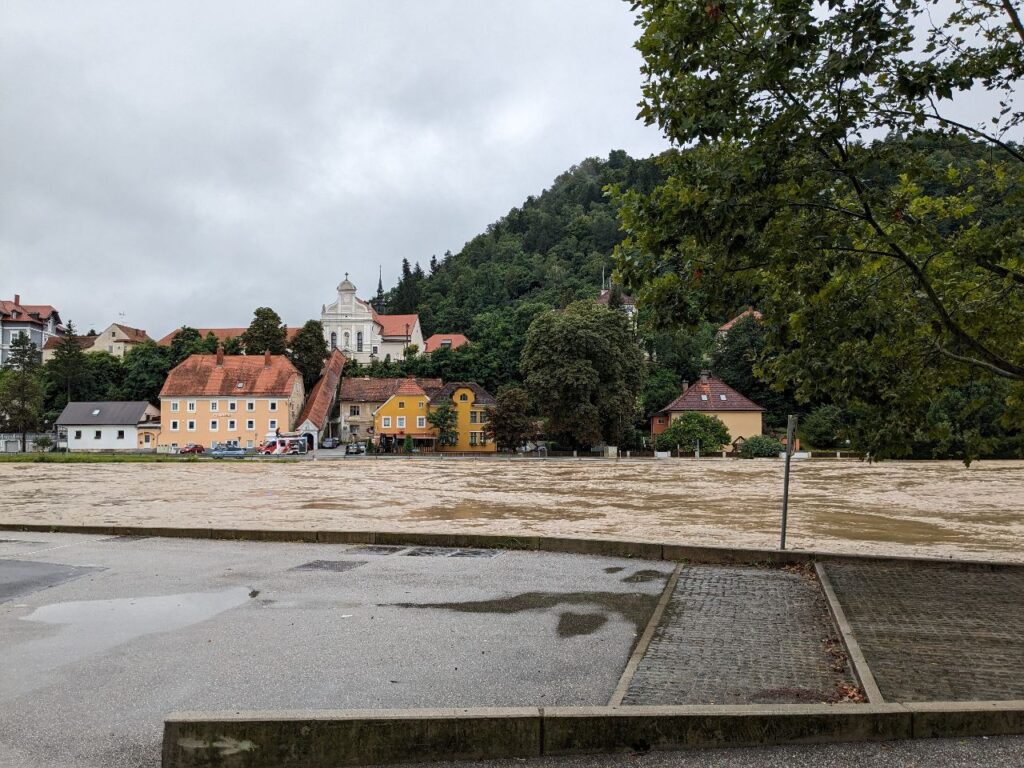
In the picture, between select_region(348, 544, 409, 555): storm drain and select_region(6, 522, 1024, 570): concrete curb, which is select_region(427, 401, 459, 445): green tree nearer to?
select_region(6, 522, 1024, 570): concrete curb

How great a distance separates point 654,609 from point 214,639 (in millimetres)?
4278

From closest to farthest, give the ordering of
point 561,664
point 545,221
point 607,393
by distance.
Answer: point 561,664, point 607,393, point 545,221

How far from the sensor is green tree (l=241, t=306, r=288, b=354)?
9439cm

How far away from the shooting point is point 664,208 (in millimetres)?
7734

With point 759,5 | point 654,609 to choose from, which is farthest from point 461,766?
point 759,5

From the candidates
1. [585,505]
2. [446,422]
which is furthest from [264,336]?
[585,505]

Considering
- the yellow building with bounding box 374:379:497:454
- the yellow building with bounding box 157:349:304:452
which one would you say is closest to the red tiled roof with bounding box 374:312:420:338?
the yellow building with bounding box 157:349:304:452

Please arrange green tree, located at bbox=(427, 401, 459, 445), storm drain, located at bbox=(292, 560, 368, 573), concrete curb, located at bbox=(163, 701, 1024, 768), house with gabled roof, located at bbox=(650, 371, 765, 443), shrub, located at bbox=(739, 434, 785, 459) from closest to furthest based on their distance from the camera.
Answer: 1. concrete curb, located at bbox=(163, 701, 1024, 768)
2. storm drain, located at bbox=(292, 560, 368, 573)
3. shrub, located at bbox=(739, 434, 785, 459)
4. green tree, located at bbox=(427, 401, 459, 445)
5. house with gabled roof, located at bbox=(650, 371, 765, 443)

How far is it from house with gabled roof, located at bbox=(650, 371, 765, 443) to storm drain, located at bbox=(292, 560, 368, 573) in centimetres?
7033

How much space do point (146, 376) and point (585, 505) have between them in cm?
8273

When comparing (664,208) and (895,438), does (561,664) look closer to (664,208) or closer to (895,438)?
(664,208)

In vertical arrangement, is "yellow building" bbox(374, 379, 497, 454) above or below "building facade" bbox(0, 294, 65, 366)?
below

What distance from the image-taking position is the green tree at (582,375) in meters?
69.1

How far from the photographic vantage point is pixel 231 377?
281ft
